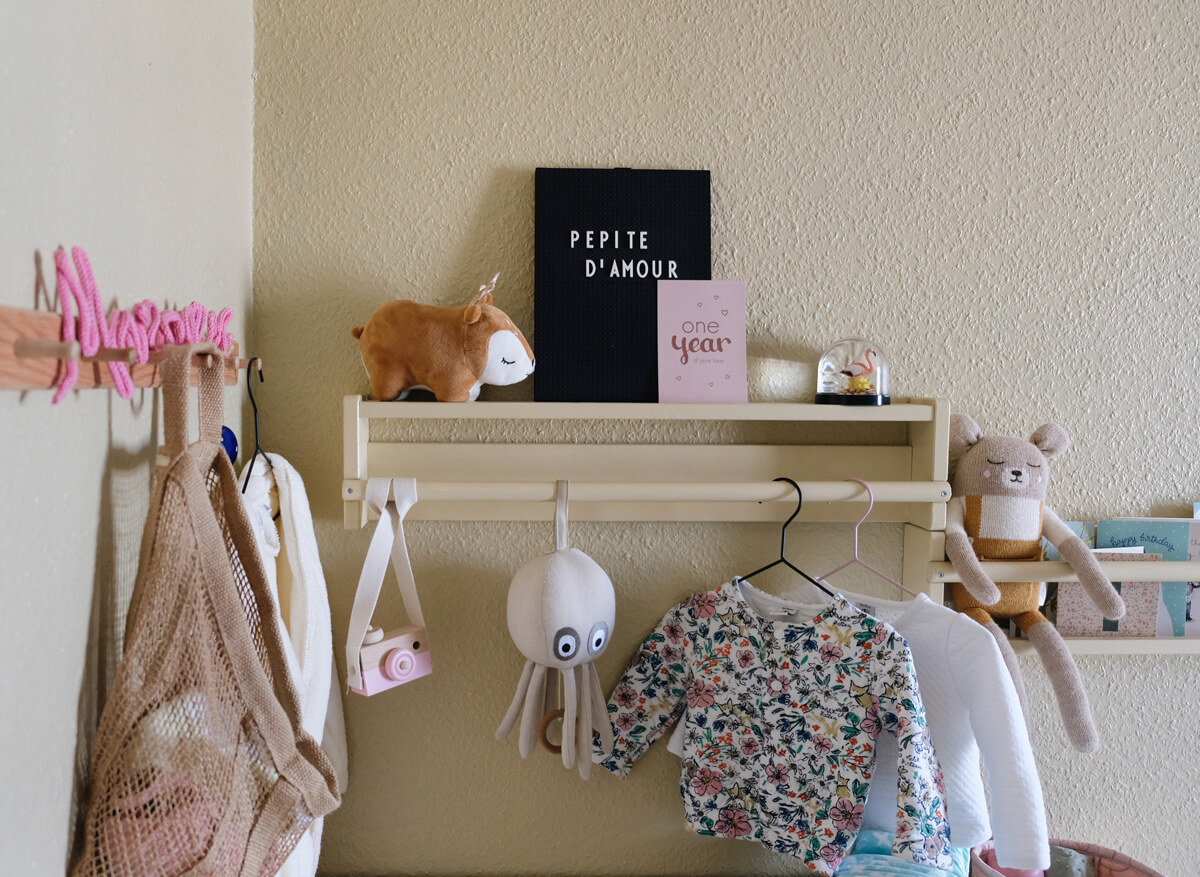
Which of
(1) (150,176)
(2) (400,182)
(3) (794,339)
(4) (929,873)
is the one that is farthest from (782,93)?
(4) (929,873)

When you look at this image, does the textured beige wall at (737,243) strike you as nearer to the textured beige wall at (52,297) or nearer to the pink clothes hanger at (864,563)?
the pink clothes hanger at (864,563)

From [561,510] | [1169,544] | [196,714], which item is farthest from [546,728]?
[1169,544]

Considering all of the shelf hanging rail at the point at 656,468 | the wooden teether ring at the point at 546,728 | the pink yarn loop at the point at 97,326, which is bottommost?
the wooden teether ring at the point at 546,728

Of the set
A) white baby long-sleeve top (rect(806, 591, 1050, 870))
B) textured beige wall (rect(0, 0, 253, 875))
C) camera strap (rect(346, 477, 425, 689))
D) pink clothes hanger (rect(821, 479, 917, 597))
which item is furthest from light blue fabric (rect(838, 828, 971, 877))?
textured beige wall (rect(0, 0, 253, 875))

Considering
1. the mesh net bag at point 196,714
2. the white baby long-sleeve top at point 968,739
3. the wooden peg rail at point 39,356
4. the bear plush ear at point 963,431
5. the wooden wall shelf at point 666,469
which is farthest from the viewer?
the bear plush ear at point 963,431

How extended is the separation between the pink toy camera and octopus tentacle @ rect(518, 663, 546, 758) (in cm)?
14

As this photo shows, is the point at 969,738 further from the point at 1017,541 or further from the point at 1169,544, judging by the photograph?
the point at 1169,544

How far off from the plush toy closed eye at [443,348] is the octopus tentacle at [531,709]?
39 centimetres

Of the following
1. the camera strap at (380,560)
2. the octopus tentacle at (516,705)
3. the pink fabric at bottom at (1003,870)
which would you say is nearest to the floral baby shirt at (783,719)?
the octopus tentacle at (516,705)

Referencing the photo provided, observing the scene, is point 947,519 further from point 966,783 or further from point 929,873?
point 929,873

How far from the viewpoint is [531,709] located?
3.78 feet

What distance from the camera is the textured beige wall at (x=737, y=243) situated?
3.92 ft

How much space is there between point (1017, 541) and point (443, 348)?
846 millimetres

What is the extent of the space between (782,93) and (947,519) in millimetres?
661
